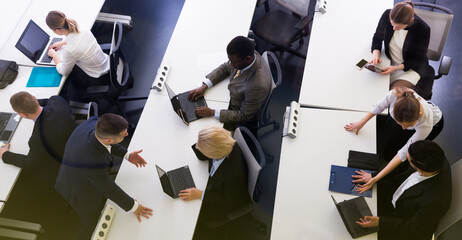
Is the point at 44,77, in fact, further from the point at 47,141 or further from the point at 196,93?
the point at 196,93

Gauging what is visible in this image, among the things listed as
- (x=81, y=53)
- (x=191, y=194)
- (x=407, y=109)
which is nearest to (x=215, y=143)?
(x=191, y=194)

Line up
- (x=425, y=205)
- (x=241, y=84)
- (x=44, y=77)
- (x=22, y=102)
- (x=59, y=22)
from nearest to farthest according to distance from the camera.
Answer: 1. (x=425, y=205)
2. (x=22, y=102)
3. (x=241, y=84)
4. (x=59, y=22)
5. (x=44, y=77)

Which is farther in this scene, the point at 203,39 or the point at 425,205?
the point at 203,39

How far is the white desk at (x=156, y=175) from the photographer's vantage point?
7.00 ft

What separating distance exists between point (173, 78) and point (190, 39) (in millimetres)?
476

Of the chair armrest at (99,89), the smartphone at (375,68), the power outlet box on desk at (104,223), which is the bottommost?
the power outlet box on desk at (104,223)

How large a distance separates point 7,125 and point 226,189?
195 cm

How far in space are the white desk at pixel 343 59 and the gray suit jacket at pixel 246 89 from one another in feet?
1.31

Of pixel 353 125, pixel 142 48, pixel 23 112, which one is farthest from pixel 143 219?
pixel 142 48

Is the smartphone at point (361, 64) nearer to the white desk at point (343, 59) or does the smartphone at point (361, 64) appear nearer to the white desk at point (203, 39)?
the white desk at point (343, 59)

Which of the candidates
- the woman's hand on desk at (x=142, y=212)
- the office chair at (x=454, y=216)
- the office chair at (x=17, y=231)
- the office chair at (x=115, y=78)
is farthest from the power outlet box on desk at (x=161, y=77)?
the office chair at (x=454, y=216)

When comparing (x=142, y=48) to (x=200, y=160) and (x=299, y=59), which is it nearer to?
(x=299, y=59)

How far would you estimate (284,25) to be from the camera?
11.5ft

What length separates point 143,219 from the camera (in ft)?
7.12
